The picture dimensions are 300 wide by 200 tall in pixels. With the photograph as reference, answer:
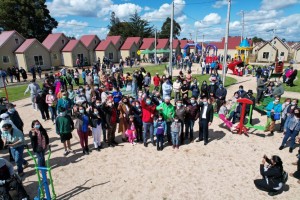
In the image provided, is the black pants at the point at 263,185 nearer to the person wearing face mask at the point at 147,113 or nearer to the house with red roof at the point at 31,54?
the person wearing face mask at the point at 147,113

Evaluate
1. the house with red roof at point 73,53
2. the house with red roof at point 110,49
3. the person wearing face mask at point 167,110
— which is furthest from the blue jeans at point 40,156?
the house with red roof at point 110,49

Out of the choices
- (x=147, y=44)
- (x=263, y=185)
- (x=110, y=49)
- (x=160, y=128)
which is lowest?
(x=263, y=185)

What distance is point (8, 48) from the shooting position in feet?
108

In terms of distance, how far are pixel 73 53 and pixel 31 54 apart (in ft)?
22.5

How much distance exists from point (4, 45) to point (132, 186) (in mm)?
34111

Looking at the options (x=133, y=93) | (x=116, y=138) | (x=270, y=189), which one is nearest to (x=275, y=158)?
(x=270, y=189)

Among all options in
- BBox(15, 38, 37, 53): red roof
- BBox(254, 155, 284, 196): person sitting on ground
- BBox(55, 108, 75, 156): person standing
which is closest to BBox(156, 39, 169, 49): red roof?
BBox(15, 38, 37, 53): red roof

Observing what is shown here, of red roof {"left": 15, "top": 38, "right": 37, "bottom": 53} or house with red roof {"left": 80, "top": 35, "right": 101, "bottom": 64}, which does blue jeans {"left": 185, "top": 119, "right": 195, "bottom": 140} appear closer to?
red roof {"left": 15, "top": 38, "right": 37, "bottom": 53}

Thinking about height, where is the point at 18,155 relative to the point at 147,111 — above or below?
below

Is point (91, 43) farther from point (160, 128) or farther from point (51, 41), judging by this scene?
point (160, 128)

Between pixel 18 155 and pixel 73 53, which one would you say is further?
pixel 73 53

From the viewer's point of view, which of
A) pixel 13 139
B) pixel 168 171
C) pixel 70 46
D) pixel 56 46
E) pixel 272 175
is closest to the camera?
pixel 272 175

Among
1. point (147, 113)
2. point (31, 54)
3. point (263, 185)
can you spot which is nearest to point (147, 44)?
point (31, 54)

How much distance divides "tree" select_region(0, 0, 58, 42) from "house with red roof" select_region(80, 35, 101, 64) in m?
13.1
